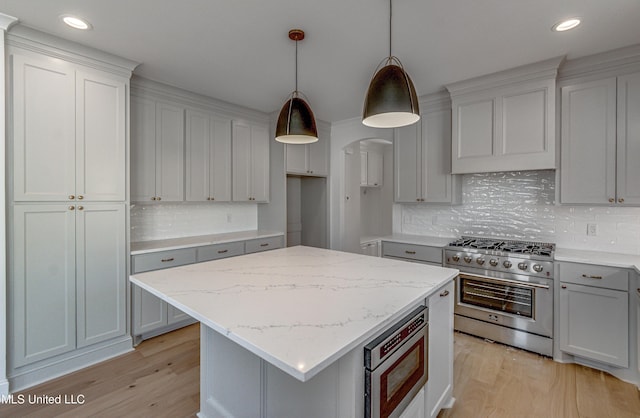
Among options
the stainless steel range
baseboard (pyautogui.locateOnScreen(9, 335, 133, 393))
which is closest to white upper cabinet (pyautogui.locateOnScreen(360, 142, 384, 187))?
the stainless steel range

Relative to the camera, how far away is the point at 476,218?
11.5ft

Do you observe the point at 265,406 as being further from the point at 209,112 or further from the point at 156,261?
the point at 209,112

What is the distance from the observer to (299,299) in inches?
54.7

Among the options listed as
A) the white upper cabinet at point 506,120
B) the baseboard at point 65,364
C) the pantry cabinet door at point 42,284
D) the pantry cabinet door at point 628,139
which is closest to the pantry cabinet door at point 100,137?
the pantry cabinet door at point 42,284

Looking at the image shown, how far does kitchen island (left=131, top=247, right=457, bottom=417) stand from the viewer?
101cm

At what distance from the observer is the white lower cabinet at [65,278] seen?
7.11 feet

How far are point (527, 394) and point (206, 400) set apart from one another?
217 centimetres

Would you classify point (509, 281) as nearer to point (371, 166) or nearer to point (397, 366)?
point (397, 366)

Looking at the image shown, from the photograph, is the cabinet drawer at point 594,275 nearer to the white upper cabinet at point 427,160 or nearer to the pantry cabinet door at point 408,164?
the white upper cabinet at point 427,160

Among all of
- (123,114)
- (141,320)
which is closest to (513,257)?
(141,320)

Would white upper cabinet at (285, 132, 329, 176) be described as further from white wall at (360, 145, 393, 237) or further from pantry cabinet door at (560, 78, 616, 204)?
pantry cabinet door at (560, 78, 616, 204)

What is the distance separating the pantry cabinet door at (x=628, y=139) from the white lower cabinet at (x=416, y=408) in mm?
2350

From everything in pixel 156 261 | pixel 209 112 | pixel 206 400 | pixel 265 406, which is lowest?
pixel 206 400

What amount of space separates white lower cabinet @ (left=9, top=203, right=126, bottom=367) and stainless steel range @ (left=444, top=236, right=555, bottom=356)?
124 inches
